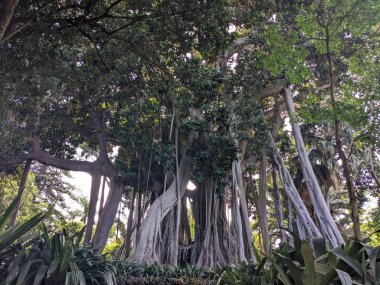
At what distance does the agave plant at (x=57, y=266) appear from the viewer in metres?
3.43

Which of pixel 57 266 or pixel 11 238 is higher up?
pixel 11 238

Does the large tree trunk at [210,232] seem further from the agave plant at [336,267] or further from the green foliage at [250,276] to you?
the agave plant at [336,267]

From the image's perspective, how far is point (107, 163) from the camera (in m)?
12.4

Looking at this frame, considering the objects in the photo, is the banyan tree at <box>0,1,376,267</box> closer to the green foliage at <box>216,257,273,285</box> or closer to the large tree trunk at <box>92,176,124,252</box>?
the large tree trunk at <box>92,176,124,252</box>

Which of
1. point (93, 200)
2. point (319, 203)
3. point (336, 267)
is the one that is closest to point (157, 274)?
point (319, 203)

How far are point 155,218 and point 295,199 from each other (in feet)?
12.5

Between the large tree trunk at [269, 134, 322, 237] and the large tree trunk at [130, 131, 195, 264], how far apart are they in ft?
8.43

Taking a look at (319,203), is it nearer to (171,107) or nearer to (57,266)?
(171,107)

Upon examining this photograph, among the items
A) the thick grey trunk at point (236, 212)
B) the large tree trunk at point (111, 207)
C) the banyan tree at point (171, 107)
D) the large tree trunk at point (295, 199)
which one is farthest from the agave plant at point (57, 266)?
the large tree trunk at point (111, 207)

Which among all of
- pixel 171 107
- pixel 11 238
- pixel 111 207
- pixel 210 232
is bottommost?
pixel 11 238

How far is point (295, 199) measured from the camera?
10.1m

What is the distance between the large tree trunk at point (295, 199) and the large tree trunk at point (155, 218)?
2.57 m

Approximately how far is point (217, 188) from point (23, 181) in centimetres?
618

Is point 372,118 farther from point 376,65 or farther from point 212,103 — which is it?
point 212,103
